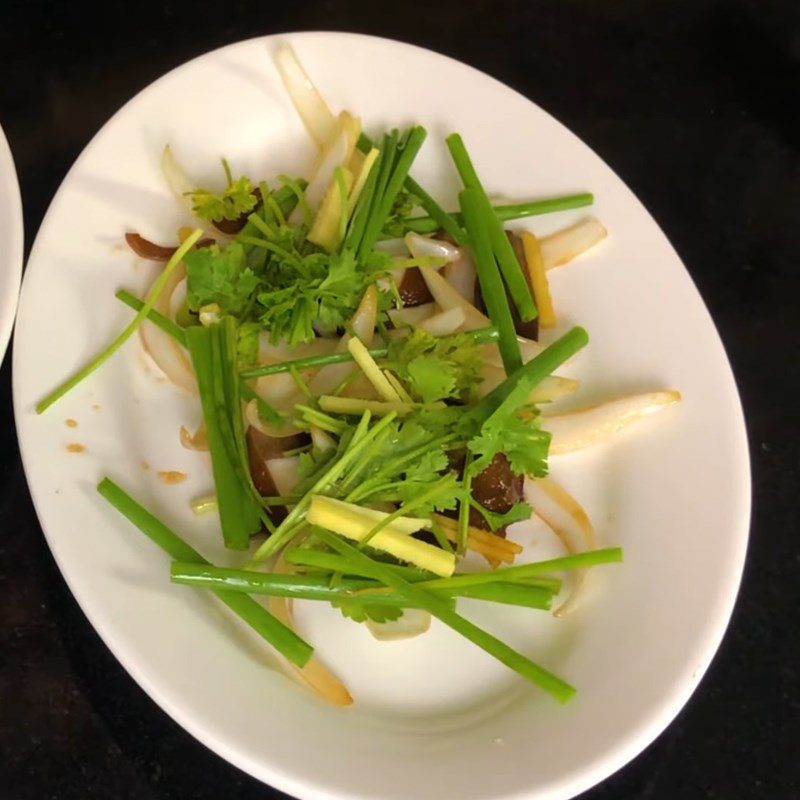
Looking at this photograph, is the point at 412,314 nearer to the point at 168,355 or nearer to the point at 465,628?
the point at 168,355

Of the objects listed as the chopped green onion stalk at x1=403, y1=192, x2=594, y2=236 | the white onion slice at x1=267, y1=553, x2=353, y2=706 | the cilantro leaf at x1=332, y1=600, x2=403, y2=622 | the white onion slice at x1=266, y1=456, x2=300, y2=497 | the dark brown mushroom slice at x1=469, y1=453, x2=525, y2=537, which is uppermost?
the chopped green onion stalk at x1=403, y1=192, x2=594, y2=236

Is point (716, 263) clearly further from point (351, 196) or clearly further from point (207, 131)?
point (207, 131)

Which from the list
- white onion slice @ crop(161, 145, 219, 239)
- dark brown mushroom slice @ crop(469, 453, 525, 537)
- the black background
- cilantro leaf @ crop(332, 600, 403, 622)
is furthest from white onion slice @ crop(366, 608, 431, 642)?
white onion slice @ crop(161, 145, 219, 239)

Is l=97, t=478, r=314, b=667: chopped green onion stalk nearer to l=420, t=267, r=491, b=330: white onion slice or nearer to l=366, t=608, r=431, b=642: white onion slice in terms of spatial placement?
l=366, t=608, r=431, b=642: white onion slice

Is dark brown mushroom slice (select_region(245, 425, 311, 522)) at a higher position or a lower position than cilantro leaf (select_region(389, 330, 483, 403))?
lower

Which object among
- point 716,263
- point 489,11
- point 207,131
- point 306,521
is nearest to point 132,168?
point 207,131

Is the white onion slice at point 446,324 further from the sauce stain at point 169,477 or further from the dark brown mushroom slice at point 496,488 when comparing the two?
the sauce stain at point 169,477

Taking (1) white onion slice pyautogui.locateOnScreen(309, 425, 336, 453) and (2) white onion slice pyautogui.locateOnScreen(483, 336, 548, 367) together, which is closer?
(1) white onion slice pyautogui.locateOnScreen(309, 425, 336, 453)

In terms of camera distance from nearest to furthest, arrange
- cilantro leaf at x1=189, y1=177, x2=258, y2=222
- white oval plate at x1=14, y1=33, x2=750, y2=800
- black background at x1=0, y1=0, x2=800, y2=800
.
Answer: white oval plate at x1=14, y1=33, x2=750, y2=800
black background at x1=0, y1=0, x2=800, y2=800
cilantro leaf at x1=189, y1=177, x2=258, y2=222

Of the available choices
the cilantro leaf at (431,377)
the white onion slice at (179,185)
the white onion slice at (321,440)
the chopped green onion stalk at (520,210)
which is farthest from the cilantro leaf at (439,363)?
the white onion slice at (179,185)
